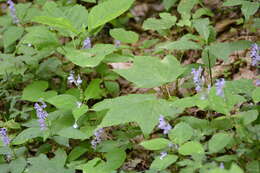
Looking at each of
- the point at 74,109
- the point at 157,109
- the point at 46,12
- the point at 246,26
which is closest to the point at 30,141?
the point at 74,109

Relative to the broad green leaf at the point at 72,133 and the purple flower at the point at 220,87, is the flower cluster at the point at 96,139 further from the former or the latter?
the purple flower at the point at 220,87

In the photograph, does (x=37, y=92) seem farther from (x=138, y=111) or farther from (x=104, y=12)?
(x=138, y=111)

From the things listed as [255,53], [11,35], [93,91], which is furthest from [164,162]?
[11,35]

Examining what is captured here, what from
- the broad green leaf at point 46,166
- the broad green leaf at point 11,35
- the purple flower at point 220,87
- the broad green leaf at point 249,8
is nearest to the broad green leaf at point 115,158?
the broad green leaf at point 46,166

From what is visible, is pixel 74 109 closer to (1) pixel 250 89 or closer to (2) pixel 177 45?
(2) pixel 177 45

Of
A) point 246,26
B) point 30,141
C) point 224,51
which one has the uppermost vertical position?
point 224,51

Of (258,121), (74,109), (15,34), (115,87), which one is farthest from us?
(15,34)

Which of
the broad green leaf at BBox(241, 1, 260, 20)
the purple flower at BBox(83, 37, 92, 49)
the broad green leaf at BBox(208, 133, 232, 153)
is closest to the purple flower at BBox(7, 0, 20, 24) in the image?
the purple flower at BBox(83, 37, 92, 49)
